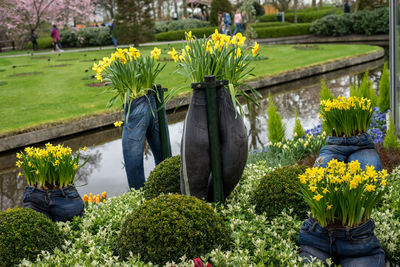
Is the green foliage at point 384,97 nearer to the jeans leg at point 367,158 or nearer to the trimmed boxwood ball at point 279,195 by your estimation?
the jeans leg at point 367,158

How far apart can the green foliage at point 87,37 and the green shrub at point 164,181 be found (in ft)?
100.0

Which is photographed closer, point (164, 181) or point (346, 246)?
point (346, 246)

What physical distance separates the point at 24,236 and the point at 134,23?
84.8 ft

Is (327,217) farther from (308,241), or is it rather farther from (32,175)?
(32,175)

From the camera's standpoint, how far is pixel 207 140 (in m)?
4.01

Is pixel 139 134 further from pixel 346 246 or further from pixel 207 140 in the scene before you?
pixel 346 246

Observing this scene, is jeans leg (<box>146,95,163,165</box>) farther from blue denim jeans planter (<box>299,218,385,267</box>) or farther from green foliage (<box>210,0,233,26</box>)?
green foliage (<box>210,0,233,26</box>)

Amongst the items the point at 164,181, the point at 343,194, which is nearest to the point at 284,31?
the point at 164,181

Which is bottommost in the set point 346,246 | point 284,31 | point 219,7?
point 346,246

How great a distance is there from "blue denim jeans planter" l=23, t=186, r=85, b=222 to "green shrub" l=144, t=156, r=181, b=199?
0.73 m

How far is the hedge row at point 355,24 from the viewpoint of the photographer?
3089 cm

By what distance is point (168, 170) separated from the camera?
4512 millimetres

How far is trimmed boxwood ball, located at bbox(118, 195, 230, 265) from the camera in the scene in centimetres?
312

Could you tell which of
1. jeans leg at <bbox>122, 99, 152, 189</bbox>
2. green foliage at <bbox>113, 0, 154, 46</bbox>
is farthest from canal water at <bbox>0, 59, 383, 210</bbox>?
green foliage at <bbox>113, 0, 154, 46</bbox>
